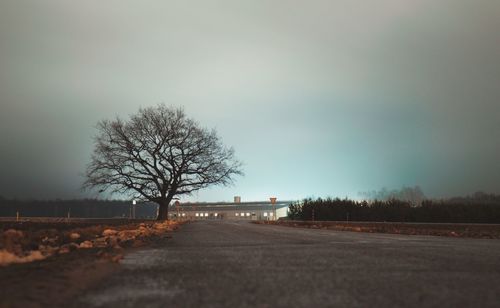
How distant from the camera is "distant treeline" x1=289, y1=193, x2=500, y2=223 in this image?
3766 cm

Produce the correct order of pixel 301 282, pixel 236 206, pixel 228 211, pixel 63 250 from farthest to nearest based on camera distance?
pixel 236 206
pixel 228 211
pixel 63 250
pixel 301 282

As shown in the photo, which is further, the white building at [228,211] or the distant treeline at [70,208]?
the white building at [228,211]

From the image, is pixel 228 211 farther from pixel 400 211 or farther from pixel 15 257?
pixel 15 257

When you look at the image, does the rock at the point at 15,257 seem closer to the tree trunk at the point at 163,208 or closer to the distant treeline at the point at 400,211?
the distant treeline at the point at 400,211


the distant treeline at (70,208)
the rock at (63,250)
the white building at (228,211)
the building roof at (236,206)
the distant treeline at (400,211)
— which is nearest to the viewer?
the rock at (63,250)

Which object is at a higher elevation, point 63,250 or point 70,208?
point 70,208

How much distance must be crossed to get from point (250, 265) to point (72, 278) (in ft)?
8.38

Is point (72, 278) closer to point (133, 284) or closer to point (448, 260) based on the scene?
point (133, 284)

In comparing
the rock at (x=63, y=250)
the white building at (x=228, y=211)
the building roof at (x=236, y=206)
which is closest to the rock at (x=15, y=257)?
the rock at (x=63, y=250)

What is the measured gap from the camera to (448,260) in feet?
24.5

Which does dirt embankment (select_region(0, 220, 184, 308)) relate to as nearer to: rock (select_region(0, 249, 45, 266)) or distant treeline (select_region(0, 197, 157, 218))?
rock (select_region(0, 249, 45, 266))

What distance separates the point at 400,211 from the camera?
43125 mm

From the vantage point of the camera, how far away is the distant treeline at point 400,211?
124ft

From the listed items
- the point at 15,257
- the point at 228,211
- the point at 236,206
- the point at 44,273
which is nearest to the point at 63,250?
the point at 15,257
